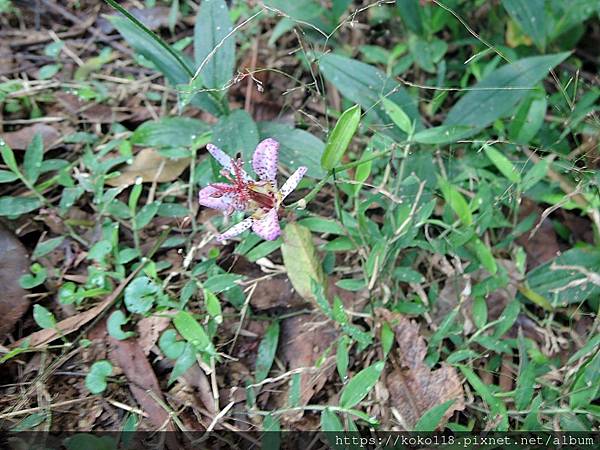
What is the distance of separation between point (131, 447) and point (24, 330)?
1.23ft

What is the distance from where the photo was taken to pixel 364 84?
1562 millimetres

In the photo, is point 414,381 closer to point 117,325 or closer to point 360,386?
point 360,386

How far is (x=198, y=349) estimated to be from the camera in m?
1.28

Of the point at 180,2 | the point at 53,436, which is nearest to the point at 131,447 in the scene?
the point at 53,436

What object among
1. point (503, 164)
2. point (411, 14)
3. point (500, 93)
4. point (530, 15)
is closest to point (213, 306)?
point (503, 164)

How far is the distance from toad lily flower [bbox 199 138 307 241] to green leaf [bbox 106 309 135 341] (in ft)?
1.13

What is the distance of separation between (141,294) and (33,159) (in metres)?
0.46

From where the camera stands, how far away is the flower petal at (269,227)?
1141 millimetres

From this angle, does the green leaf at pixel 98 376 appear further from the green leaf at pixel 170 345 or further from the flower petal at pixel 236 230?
the flower petal at pixel 236 230

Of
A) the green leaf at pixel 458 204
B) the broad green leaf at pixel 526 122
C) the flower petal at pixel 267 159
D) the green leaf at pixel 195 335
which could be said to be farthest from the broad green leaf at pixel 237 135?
the broad green leaf at pixel 526 122

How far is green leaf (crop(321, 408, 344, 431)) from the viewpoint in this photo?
1.20 meters

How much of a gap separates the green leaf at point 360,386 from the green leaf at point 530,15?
99cm

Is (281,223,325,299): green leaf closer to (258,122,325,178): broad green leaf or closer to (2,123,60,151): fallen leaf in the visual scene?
(258,122,325,178): broad green leaf

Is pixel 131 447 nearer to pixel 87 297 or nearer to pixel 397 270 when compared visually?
pixel 87 297
